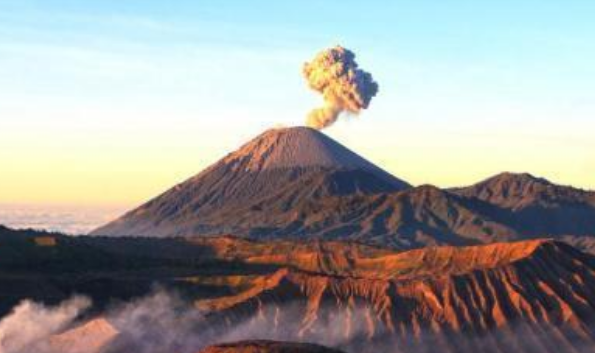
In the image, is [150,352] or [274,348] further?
[150,352]

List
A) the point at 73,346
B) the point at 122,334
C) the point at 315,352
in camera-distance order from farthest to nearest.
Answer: the point at 122,334, the point at 73,346, the point at 315,352

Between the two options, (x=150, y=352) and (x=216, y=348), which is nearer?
(x=216, y=348)

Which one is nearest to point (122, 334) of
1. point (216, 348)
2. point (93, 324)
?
point (93, 324)

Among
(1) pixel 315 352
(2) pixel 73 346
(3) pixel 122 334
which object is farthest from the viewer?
(3) pixel 122 334

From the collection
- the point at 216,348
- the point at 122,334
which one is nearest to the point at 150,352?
the point at 122,334

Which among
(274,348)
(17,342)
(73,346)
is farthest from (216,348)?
(17,342)

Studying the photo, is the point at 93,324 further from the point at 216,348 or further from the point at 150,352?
the point at 216,348

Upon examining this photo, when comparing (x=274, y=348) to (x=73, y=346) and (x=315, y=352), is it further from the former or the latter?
(x=73, y=346)
